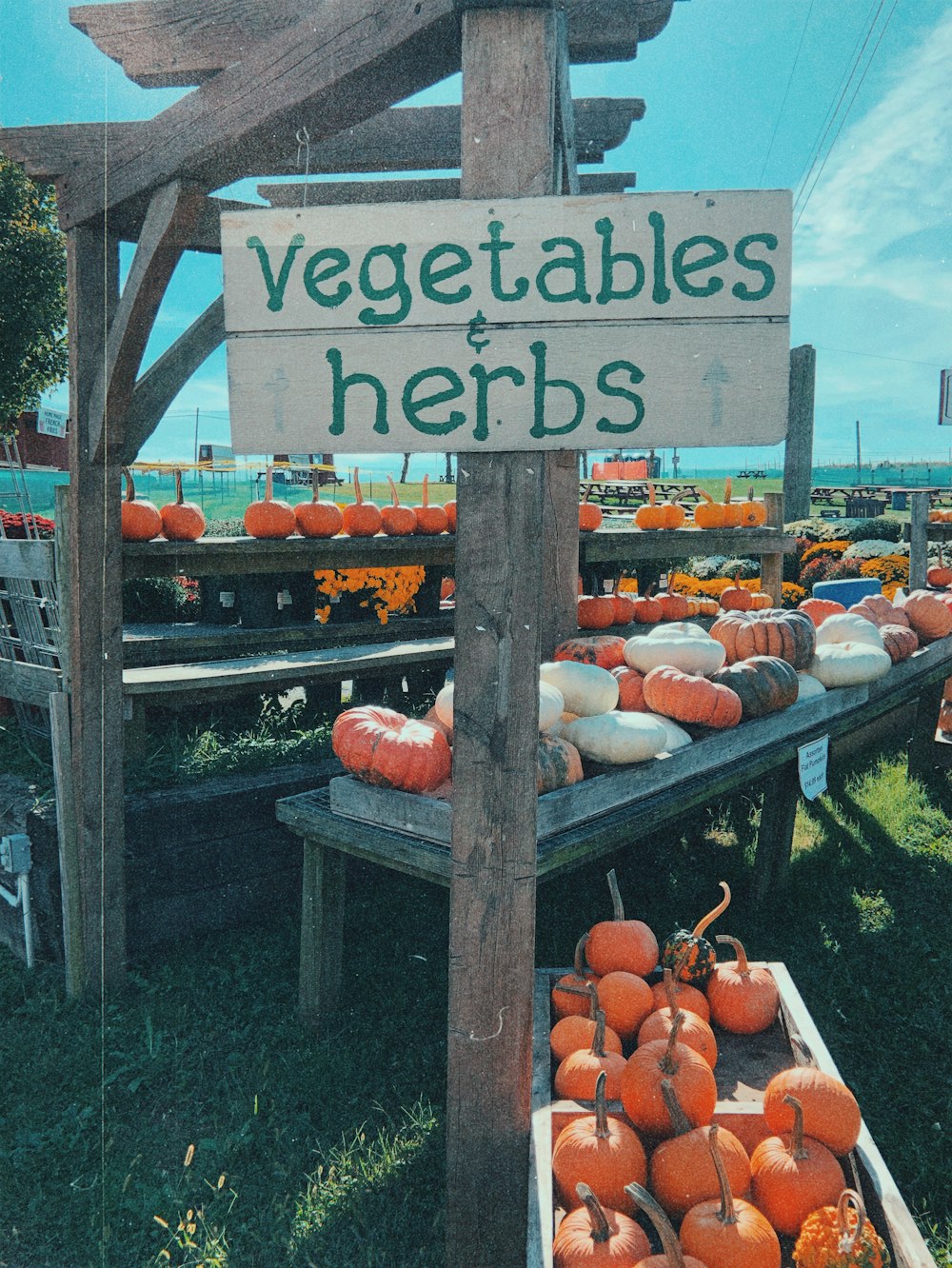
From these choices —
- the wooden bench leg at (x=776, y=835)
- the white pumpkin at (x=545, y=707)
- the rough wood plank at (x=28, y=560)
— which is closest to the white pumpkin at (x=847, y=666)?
the wooden bench leg at (x=776, y=835)

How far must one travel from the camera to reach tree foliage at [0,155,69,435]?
1343cm

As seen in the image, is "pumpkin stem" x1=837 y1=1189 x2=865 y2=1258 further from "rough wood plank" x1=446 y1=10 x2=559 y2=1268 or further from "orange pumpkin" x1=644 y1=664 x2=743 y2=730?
Result: "orange pumpkin" x1=644 y1=664 x2=743 y2=730

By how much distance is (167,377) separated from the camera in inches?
140

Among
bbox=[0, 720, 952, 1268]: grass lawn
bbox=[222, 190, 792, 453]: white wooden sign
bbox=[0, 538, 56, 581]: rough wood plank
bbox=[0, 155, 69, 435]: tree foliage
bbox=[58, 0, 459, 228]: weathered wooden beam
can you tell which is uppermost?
bbox=[0, 155, 69, 435]: tree foliage

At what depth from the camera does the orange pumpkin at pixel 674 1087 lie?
2.07m

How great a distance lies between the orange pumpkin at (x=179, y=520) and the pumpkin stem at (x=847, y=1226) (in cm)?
407

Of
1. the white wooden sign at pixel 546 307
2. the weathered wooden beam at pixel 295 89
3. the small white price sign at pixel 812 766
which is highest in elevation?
the weathered wooden beam at pixel 295 89

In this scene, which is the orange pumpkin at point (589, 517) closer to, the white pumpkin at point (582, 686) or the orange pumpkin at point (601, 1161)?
the white pumpkin at point (582, 686)

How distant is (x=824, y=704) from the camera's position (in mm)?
4078

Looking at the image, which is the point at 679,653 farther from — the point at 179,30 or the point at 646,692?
the point at 179,30

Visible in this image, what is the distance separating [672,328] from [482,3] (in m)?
0.70

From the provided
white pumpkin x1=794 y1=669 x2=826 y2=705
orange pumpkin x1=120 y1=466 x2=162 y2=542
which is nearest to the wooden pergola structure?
white pumpkin x1=794 y1=669 x2=826 y2=705

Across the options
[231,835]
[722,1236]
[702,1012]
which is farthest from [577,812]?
[231,835]

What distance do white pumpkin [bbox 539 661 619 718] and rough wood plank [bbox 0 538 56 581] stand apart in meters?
1.91
